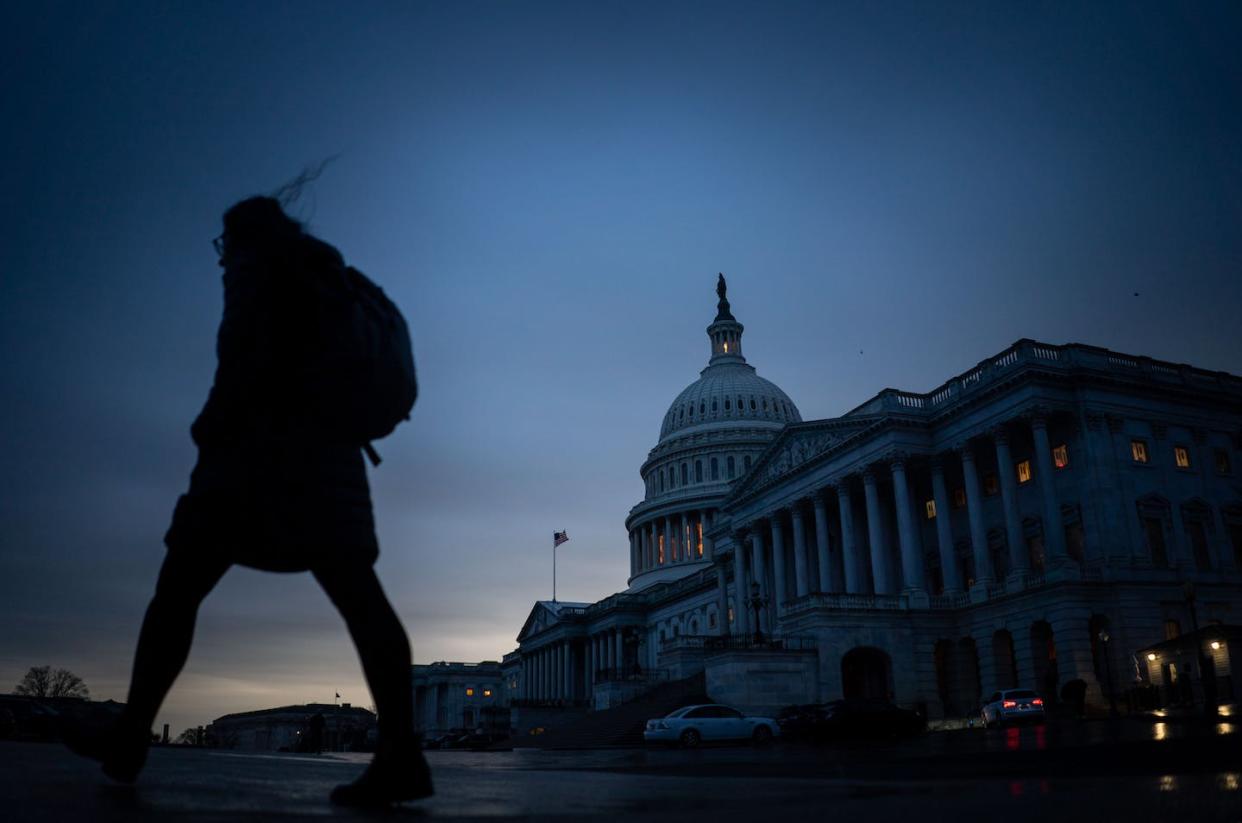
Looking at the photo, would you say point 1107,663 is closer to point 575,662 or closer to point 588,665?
point 588,665

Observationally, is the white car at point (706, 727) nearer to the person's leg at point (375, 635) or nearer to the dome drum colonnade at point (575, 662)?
the person's leg at point (375, 635)

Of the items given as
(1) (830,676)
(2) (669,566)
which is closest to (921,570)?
(1) (830,676)

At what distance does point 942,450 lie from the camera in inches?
2128

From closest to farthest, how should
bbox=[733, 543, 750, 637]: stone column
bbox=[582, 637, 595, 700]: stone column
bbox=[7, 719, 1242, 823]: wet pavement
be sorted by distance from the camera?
bbox=[7, 719, 1242, 823]: wet pavement < bbox=[733, 543, 750, 637]: stone column < bbox=[582, 637, 595, 700]: stone column

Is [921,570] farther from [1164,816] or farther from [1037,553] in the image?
[1164,816]

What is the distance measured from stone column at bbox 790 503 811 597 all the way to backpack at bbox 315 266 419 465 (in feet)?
193

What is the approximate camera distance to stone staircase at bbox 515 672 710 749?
48.2m

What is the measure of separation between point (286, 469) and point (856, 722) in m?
32.1

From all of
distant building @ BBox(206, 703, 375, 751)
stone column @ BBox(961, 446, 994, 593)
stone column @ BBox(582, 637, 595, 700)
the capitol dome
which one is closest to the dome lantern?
the capitol dome

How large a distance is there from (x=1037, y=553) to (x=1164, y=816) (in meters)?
51.8

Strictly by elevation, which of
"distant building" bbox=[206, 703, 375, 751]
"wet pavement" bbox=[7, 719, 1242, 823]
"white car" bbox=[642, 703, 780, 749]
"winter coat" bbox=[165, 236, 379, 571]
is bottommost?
"distant building" bbox=[206, 703, 375, 751]

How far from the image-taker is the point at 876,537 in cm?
5569

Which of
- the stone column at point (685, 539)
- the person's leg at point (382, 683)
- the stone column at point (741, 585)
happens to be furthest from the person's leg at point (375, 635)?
the stone column at point (685, 539)

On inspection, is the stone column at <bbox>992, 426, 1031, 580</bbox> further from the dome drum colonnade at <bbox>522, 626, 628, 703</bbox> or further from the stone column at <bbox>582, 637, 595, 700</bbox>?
the stone column at <bbox>582, 637, 595, 700</bbox>
